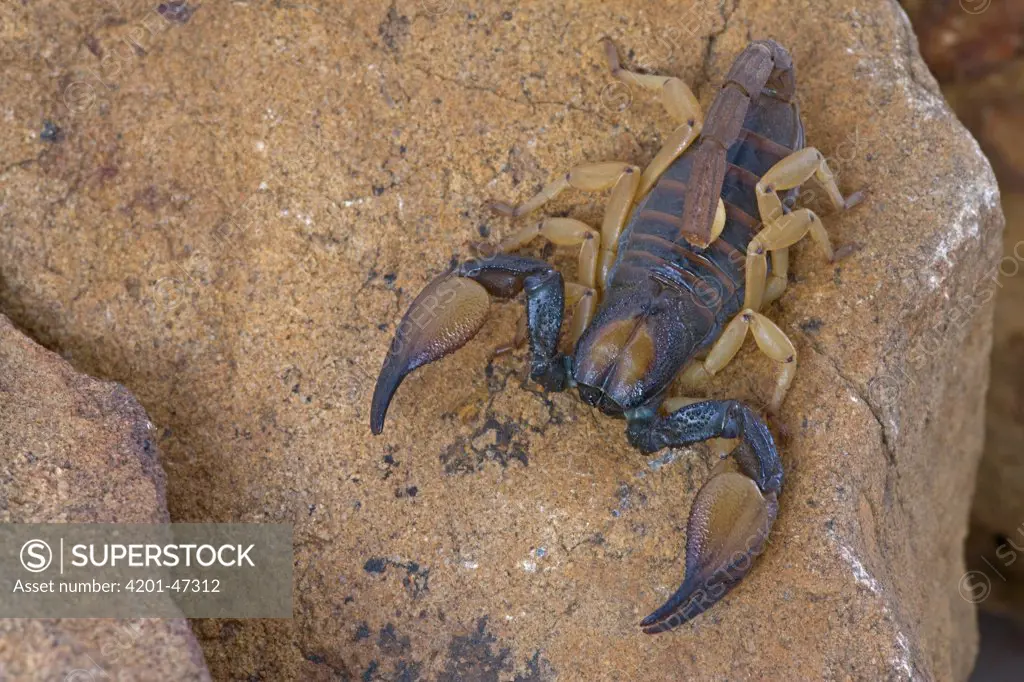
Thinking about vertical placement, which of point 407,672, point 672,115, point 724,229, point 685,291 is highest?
point 672,115

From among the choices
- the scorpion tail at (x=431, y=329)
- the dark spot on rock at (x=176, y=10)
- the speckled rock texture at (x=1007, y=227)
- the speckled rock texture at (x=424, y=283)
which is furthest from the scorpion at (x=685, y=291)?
the speckled rock texture at (x=1007, y=227)

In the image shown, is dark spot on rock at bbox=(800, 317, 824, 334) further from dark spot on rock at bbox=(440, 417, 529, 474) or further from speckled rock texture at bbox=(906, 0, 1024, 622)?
speckled rock texture at bbox=(906, 0, 1024, 622)

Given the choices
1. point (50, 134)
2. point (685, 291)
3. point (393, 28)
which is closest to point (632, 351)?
point (685, 291)

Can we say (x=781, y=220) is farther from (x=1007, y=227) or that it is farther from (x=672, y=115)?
(x=1007, y=227)

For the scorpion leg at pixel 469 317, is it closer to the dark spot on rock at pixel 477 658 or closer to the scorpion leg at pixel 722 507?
the scorpion leg at pixel 722 507

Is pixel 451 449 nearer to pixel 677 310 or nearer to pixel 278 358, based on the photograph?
pixel 278 358

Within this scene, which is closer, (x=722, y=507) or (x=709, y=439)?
(x=722, y=507)

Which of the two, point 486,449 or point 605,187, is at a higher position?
point 605,187
